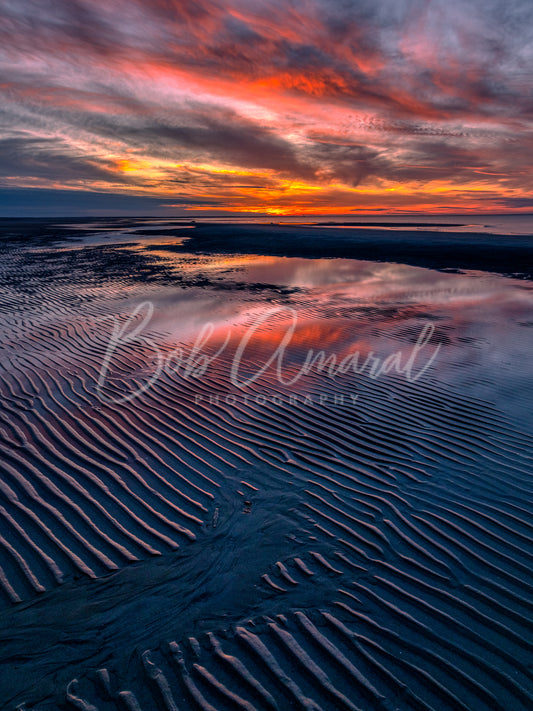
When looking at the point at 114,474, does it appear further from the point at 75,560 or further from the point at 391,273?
the point at 391,273

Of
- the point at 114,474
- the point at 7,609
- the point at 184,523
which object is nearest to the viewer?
the point at 7,609

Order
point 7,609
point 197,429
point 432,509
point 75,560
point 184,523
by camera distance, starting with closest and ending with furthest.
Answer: point 7,609 < point 75,560 < point 184,523 < point 432,509 < point 197,429

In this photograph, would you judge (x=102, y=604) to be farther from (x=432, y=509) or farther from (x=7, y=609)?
(x=432, y=509)

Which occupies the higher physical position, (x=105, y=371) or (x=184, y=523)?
(x=105, y=371)

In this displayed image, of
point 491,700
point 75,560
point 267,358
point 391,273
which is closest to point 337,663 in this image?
point 491,700

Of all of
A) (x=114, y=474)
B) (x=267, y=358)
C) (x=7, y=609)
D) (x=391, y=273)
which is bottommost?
(x=7, y=609)

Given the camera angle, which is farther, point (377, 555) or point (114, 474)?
point (114, 474)
